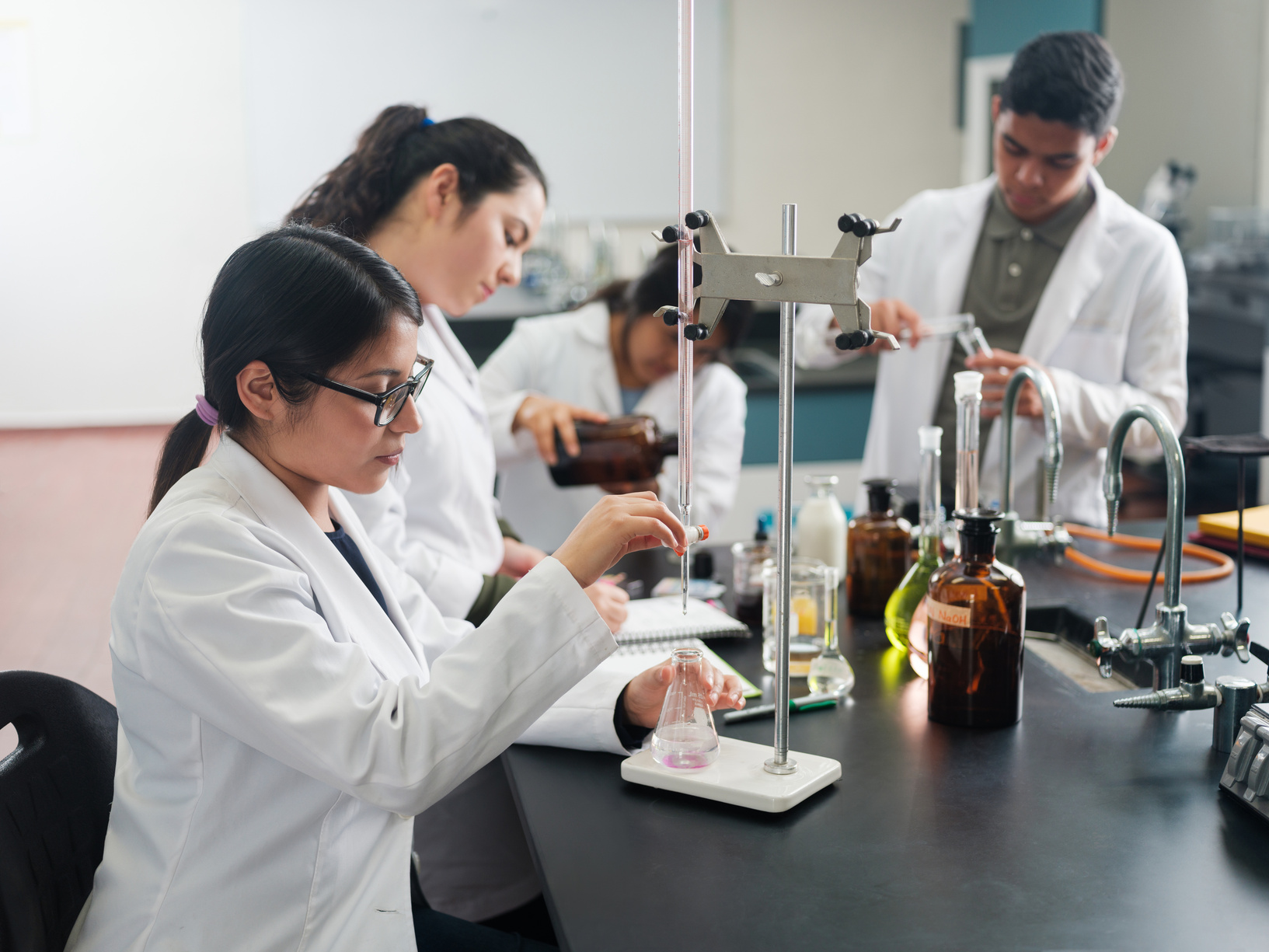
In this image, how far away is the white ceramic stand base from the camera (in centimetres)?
97

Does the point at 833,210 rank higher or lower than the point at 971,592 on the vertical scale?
higher

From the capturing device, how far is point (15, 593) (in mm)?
3967

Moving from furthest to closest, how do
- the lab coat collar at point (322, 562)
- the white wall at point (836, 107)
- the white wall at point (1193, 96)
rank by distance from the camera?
the white wall at point (836, 107) → the white wall at point (1193, 96) → the lab coat collar at point (322, 562)

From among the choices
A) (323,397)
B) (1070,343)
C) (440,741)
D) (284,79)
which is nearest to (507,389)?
(1070,343)

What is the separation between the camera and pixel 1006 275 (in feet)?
7.86

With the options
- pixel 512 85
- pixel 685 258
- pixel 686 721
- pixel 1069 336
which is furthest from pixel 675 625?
pixel 512 85

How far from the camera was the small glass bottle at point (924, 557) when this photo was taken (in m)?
1.35

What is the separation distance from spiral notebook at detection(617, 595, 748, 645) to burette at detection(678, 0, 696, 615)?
0.40 meters

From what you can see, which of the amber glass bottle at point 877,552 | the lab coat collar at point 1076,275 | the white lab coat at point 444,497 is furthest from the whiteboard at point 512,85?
the amber glass bottle at point 877,552

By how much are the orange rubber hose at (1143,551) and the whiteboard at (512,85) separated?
4.38 m

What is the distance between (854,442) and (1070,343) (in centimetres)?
128

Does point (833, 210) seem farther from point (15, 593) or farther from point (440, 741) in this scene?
point (440, 741)

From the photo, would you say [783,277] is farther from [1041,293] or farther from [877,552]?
[1041,293]

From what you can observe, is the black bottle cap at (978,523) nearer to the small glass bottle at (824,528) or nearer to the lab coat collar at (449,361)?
the small glass bottle at (824,528)
